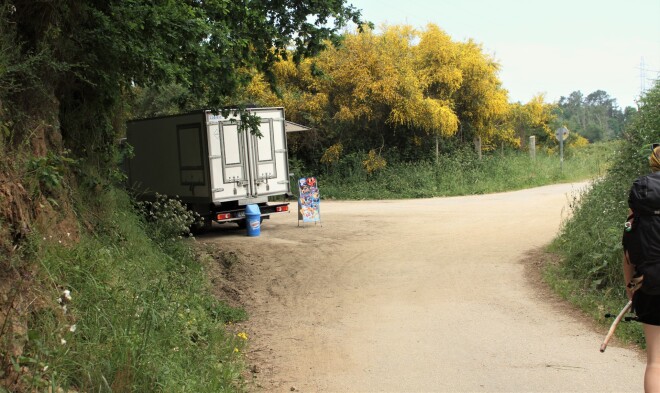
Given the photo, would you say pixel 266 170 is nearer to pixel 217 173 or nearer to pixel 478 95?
pixel 217 173

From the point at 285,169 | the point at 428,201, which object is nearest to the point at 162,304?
the point at 285,169

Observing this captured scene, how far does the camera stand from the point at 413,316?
825 centimetres

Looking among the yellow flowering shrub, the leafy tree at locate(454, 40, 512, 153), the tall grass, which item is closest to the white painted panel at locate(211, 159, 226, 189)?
the tall grass

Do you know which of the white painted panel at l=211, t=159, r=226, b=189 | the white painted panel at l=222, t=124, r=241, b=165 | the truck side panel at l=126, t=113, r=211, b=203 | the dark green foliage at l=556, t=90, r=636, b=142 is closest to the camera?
the white painted panel at l=211, t=159, r=226, b=189

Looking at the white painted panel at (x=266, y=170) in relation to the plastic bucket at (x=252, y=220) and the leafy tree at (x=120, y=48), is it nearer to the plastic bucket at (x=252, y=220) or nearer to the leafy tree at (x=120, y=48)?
the plastic bucket at (x=252, y=220)

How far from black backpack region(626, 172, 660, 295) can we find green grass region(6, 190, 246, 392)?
127 inches

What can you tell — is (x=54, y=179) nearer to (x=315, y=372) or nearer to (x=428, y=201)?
(x=315, y=372)

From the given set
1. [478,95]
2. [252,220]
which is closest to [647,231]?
[252,220]

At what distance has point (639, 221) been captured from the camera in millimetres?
4215

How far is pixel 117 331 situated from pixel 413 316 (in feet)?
13.6

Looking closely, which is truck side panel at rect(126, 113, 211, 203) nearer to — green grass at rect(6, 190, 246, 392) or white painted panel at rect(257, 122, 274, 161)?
white painted panel at rect(257, 122, 274, 161)

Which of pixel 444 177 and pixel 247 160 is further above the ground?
pixel 247 160

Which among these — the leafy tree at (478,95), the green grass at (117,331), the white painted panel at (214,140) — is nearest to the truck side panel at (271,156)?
the white painted panel at (214,140)

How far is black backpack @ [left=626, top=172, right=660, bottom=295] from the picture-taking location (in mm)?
4105
